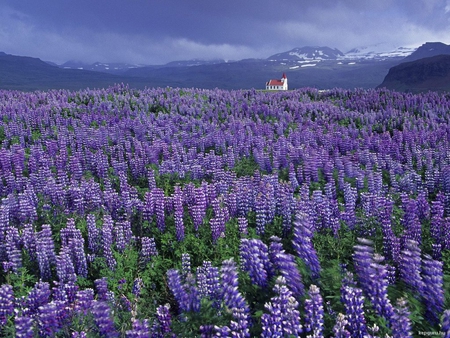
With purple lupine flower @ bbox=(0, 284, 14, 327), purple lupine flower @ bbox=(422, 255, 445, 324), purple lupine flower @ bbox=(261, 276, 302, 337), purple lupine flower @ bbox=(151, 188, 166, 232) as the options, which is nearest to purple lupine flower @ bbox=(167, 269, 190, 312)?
purple lupine flower @ bbox=(261, 276, 302, 337)

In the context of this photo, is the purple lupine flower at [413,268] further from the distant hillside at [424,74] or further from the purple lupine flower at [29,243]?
the distant hillside at [424,74]

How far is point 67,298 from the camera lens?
5484 millimetres

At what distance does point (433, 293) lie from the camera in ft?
15.4

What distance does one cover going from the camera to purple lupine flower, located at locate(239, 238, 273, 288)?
15.9ft

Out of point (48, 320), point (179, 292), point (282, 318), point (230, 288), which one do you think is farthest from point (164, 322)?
point (282, 318)

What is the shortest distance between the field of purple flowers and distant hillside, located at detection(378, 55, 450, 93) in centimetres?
5958

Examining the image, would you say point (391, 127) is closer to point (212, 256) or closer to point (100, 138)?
point (100, 138)

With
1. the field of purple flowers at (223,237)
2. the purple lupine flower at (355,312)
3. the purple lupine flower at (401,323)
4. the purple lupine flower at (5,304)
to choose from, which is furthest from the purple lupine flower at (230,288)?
the purple lupine flower at (5,304)

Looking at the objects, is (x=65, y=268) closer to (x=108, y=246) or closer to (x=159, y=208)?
(x=108, y=246)

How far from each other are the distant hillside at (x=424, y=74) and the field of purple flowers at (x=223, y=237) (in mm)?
59576

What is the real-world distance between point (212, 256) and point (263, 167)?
17.2ft

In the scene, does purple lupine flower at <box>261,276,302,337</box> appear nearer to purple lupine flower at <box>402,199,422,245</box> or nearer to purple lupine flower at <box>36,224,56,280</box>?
purple lupine flower at <box>402,199,422,245</box>

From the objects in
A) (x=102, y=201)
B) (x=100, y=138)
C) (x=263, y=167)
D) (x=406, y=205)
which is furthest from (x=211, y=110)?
(x=406, y=205)

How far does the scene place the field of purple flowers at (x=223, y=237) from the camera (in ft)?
14.6
